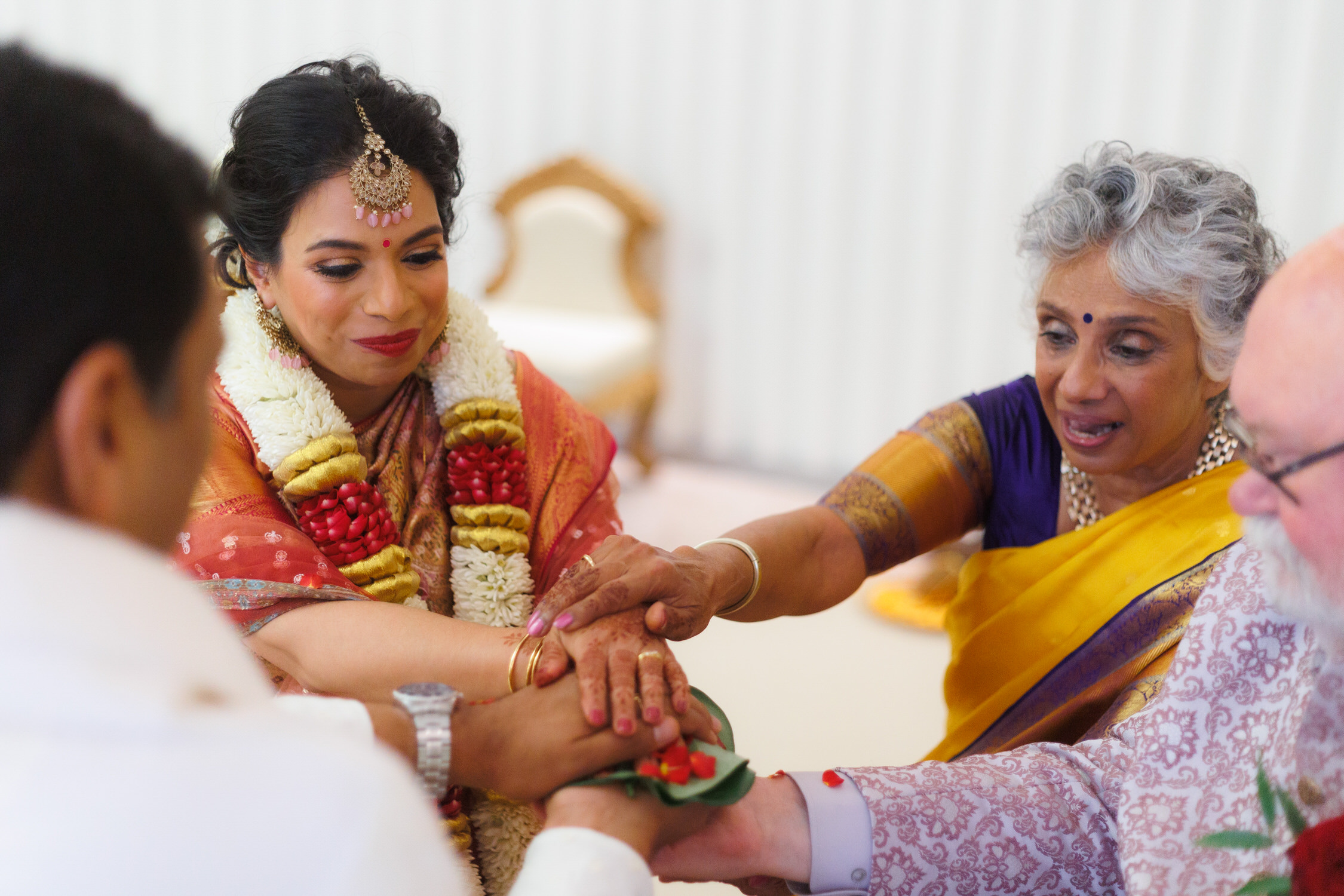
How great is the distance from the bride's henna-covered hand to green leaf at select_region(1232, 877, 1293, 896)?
2.06 ft

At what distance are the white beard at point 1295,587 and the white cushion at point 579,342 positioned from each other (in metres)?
3.42

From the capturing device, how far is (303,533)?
173 centimetres

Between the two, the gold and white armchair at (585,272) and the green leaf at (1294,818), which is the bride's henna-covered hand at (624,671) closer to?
the green leaf at (1294,818)

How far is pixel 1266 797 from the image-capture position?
1235 mm

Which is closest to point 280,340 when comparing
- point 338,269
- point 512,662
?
point 338,269

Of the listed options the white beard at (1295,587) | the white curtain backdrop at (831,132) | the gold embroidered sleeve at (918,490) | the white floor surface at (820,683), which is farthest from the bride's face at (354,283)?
the white curtain backdrop at (831,132)

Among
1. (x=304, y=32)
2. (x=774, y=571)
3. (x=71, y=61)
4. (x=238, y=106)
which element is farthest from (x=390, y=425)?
(x=304, y=32)

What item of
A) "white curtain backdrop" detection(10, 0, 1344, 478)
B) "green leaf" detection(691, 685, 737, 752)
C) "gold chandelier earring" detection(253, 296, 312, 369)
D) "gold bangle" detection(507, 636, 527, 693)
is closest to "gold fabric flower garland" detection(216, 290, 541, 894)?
"gold chandelier earring" detection(253, 296, 312, 369)

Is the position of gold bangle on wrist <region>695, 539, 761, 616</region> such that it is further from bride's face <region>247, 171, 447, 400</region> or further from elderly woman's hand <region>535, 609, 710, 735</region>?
bride's face <region>247, 171, 447, 400</region>

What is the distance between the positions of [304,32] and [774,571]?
4.84 m

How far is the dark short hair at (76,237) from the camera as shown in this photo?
0.79 meters

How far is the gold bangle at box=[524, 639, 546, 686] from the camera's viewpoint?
154 centimetres

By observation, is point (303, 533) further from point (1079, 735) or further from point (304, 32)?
point (304, 32)

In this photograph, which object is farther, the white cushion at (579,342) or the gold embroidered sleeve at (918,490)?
the white cushion at (579,342)
